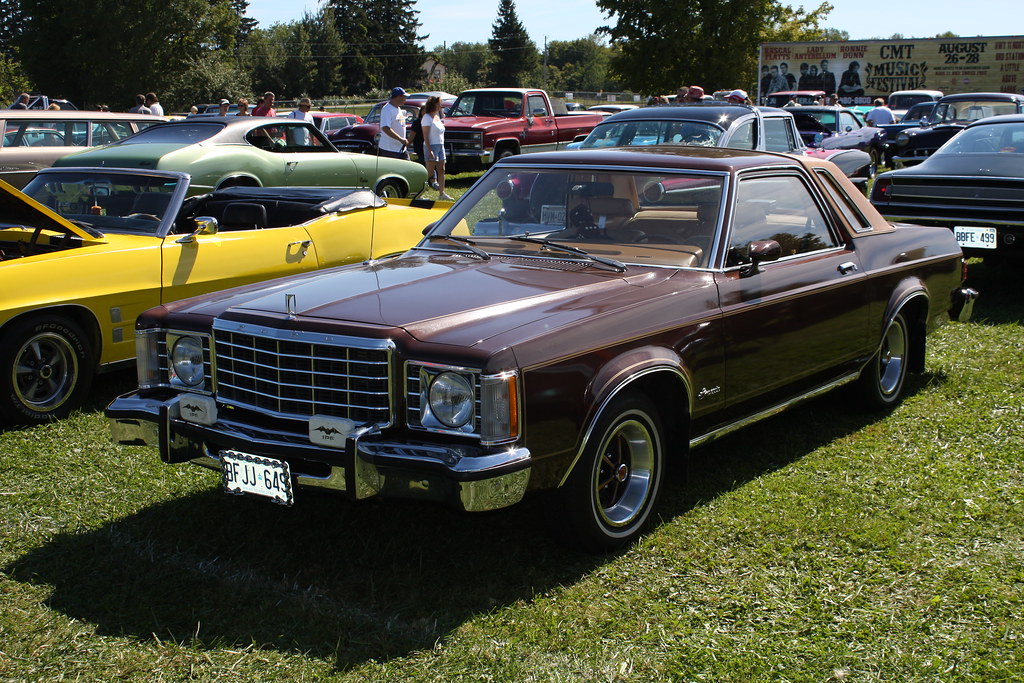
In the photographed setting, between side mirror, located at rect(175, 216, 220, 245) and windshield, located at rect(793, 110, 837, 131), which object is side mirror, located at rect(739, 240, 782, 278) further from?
windshield, located at rect(793, 110, 837, 131)

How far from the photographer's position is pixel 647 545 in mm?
4180

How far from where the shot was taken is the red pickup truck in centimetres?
1852

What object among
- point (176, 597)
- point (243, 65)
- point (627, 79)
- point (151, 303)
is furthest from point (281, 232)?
point (243, 65)

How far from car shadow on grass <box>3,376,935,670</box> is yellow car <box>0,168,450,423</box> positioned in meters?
1.41

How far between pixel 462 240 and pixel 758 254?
1460 mm

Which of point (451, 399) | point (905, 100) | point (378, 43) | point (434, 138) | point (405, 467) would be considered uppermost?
point (378, 43)

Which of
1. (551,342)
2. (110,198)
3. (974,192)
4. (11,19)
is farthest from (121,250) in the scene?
(11,19)

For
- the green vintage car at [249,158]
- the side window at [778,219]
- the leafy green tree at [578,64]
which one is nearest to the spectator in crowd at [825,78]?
the green vintage car at [249,158]

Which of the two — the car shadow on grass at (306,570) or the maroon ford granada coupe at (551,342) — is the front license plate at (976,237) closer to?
the maroon ford granada coupe at (551,342)

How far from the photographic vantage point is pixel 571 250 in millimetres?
4719

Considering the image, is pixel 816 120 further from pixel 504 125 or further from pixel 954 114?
pixel 504 125

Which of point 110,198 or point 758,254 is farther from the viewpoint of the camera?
point 110,198

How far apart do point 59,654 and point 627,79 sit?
38.6m

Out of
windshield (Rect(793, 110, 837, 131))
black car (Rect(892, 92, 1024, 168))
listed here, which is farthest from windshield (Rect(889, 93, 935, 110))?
windshield (Rect(793, 110, 837, 131))
